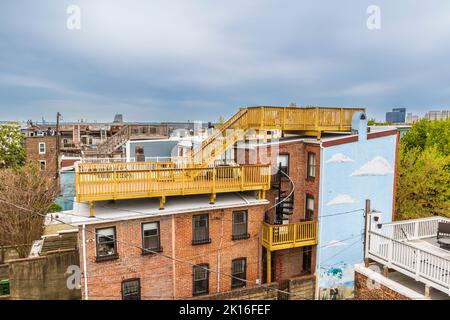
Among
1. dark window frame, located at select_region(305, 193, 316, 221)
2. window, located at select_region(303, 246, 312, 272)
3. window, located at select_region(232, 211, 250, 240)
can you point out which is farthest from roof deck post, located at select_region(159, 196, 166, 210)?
window, located at select_region(303, 246, 312, 272)

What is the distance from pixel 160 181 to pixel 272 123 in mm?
6160

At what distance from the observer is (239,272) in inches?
594

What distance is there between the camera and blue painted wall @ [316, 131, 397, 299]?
1602 centimetres

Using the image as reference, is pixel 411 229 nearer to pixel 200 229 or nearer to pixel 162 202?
pixel 200 229

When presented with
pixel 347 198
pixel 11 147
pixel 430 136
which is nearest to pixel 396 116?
pixel 430 136

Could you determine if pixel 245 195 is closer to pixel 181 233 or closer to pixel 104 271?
pixel 181 233

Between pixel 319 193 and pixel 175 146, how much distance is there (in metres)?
14.9

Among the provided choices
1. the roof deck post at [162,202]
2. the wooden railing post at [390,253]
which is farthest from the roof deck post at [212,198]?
the wooden railing post at [390,253]

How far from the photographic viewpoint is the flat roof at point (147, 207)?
12.6m

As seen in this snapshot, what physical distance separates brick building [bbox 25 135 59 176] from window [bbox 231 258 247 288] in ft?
89.8
